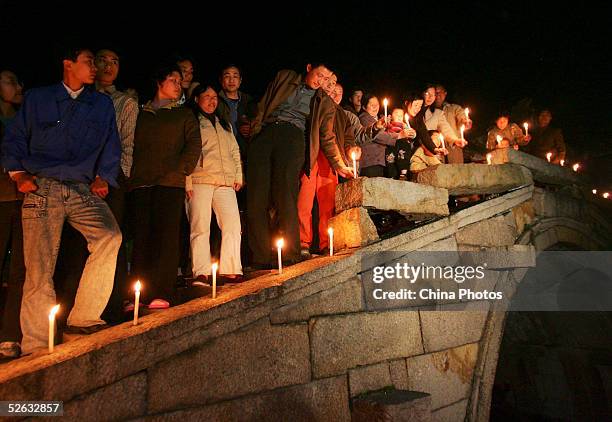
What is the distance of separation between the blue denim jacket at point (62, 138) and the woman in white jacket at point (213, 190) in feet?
2.95

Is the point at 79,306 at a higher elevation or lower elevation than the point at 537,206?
lower

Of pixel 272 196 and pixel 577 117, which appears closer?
pixel 272 196

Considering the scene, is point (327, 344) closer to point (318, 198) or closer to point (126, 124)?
point (318, 198)

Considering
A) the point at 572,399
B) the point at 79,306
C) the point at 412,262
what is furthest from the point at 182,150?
the point at 572,399

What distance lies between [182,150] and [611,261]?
7440 millimetres

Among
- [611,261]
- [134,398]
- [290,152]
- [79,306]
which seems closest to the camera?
[134,398]

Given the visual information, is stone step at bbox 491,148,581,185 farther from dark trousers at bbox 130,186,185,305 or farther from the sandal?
the sandal

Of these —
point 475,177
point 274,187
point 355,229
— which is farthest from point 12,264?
point 475,177

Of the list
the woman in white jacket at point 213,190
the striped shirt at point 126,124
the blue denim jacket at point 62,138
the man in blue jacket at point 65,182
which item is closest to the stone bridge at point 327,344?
the man in blue jacket at point 65,182

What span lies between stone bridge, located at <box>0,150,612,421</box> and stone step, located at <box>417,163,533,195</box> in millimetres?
18

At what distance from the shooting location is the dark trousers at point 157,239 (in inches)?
134

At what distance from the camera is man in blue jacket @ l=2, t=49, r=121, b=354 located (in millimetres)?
2639

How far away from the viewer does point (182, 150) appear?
3.79 meters

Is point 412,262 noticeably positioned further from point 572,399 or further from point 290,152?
point 572,399
